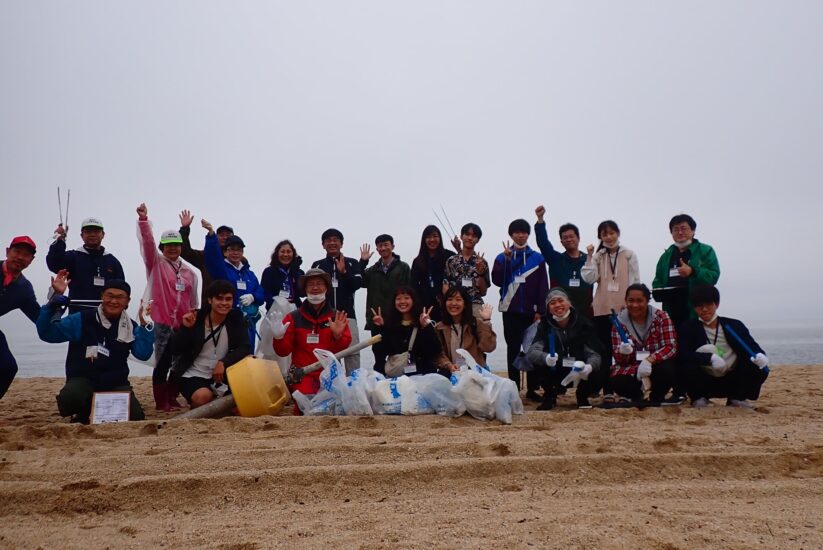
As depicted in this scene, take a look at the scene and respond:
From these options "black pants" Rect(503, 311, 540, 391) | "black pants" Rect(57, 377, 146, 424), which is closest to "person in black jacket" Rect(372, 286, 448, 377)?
"black pants" Rect(503, 311, 540, 391)

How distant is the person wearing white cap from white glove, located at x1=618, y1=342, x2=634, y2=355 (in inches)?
180

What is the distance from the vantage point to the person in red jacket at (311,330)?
4.90m

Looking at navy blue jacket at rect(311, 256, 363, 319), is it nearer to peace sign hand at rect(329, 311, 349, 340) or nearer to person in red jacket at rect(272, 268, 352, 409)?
person in red jacket at rect(272, 268, 352, 409)

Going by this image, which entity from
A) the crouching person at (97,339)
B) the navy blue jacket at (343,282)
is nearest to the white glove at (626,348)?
the navy blue jacket at (343,282)

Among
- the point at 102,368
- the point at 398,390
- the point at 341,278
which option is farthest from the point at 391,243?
the point at 102,368

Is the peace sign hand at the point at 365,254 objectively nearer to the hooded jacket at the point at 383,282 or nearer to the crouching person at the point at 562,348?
the hooded jacket at the point at 383,282

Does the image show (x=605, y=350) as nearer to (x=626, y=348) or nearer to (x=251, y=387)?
(x=626, y=348)

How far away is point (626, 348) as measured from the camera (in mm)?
4648

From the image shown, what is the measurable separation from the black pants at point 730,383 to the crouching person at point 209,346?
150 inches

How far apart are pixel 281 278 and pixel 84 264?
180cm

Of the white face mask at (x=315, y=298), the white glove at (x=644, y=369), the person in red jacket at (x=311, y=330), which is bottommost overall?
the white glove at (x=644, y=369)

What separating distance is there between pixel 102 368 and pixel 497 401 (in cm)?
313

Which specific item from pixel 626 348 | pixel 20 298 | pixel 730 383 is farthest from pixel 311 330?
pixel 730 383

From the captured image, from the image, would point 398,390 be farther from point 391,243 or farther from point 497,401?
point 391,243
